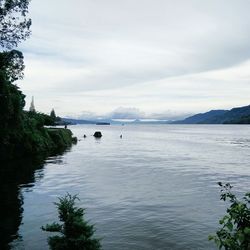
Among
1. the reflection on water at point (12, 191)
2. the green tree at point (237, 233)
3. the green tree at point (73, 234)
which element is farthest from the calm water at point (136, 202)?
the green tree at point (237, 233)

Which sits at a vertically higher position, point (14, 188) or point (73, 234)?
point (73, 234)

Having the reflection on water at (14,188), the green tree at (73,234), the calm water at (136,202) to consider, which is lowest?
the calm water at (136,202)

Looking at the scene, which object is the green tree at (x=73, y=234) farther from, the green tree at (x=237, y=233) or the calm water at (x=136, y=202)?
the green tree at (x=237, y=233)

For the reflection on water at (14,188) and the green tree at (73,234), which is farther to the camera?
the reflection on water at (14,188)

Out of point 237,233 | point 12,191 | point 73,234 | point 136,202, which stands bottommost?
point 136,202

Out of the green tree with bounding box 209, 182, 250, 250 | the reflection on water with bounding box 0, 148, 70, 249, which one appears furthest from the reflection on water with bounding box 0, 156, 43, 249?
the green tree with bounding box 209, 182, 250, 250

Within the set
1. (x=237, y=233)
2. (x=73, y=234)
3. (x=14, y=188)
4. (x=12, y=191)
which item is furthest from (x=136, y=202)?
(x=237, y=233)

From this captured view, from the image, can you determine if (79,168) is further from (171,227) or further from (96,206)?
(171,227)

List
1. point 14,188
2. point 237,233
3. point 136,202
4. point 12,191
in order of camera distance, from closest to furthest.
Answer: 1. point 237,233
2. point 136,202
3. point 12,191
4. point 14,188

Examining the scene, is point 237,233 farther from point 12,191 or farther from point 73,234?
point 12,191

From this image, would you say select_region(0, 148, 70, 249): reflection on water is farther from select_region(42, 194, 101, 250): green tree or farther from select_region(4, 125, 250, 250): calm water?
select_region(42, 194, 101, 250): green tree

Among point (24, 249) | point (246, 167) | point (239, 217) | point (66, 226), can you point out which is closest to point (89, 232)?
point (66, 226)

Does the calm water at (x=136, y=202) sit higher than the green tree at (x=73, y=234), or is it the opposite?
the green tree at (x=73, y=234)

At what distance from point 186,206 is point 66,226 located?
17667mm
